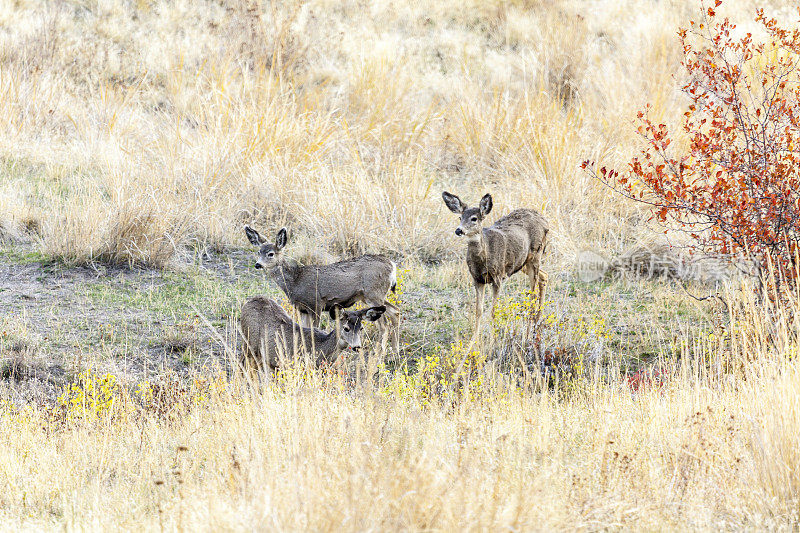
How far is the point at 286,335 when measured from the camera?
7.44 meters

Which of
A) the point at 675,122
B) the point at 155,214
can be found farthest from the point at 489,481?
the point at 675,122

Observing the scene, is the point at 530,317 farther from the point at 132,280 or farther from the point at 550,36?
the point at 550,36

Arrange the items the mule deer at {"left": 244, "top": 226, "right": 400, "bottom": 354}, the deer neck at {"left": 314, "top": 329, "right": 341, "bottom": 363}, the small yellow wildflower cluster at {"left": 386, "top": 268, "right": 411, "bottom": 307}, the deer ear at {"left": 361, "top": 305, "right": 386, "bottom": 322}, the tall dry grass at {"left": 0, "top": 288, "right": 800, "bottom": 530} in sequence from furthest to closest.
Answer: the small yellow wildflower cluster at {"left": 386, "top": 268, "right": 411, "bottom": 307}, the mule deer at {"left": 244, "top": 226, "right": 400, "bottom": 354}, the deer neck at {"left": 314, "top": 329, "right": 341, "bottom": 363}, the deer ear at {"left": 361, "top": 305, "right": 386, "bottom": 322}, the tall dry grass at {"left": 0, "top": 288, "right": 800, "bottom": 530}

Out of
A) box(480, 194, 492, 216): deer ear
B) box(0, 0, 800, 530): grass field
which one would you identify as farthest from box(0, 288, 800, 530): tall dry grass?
box(480, 194, 492, 216): deer ear

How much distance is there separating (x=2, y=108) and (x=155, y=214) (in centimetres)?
563

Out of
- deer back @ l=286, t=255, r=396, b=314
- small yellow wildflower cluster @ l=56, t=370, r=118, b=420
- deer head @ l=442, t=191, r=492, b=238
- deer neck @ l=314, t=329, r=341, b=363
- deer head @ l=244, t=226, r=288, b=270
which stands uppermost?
deer head @ l=442, t=191, r=492, b=238

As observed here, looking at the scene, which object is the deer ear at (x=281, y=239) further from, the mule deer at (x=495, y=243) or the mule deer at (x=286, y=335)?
the mule deer at (x=495, y=243)

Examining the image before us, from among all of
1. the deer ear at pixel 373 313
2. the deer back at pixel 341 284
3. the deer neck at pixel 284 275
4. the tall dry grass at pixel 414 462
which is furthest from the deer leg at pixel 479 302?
the tall dry grass at pixel 414 462

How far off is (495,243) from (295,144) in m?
4.78

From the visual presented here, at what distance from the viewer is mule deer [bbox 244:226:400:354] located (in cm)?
824

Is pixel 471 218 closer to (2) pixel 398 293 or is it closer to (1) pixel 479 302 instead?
(1) pixel 479 302

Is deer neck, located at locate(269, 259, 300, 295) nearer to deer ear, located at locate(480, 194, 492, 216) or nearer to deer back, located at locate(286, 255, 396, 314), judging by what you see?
deer back, located at locate(286, 255, 396, 314)

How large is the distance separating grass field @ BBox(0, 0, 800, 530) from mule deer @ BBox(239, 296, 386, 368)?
0.34 meters

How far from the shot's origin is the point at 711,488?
4.51 meters
